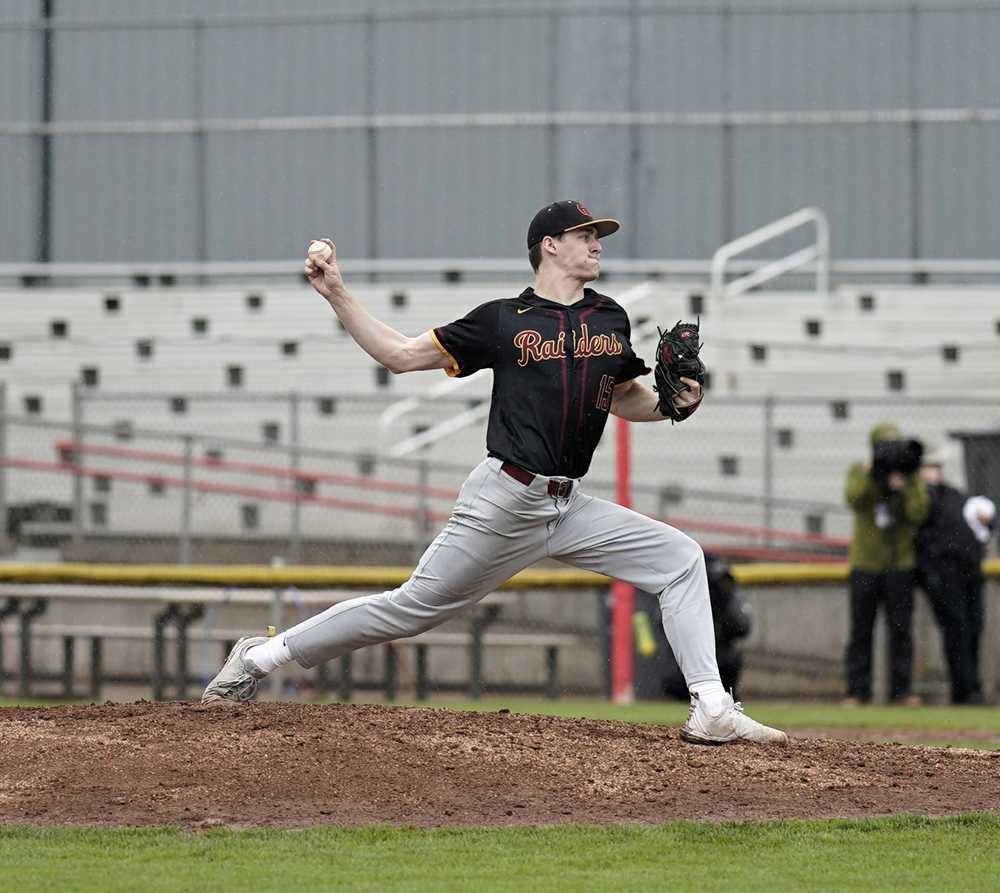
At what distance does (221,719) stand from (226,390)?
40.0 feet

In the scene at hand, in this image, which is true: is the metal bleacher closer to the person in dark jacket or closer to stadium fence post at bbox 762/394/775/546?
stadium fence post at bbox 762/394/775/546

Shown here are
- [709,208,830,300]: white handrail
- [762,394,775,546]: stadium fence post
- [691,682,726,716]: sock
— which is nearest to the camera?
[691,682,726,716]: sock

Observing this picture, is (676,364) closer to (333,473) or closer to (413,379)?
(333,473)

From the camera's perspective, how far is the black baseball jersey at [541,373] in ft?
21.7

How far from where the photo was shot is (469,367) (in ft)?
22.2

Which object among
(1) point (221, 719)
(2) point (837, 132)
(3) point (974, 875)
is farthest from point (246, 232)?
(3) point (974, 875)

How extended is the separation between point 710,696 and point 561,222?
6.15 feet

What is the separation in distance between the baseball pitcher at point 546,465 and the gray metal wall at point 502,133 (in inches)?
513

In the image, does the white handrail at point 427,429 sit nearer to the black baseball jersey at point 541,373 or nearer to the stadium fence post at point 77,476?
the stadium fence post at point 77,476

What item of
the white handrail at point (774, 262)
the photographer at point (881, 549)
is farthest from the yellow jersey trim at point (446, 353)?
the white handrail at point (774, 262)

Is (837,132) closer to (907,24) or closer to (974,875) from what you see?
(907,24)

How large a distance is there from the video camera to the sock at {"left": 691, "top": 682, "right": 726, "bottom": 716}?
7.08 meters

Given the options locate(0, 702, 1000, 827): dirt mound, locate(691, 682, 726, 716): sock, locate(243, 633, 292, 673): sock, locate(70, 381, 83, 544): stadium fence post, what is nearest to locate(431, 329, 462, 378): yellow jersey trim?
locate(243, 633, 292, 673): sock

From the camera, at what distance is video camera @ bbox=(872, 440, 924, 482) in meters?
13.6
